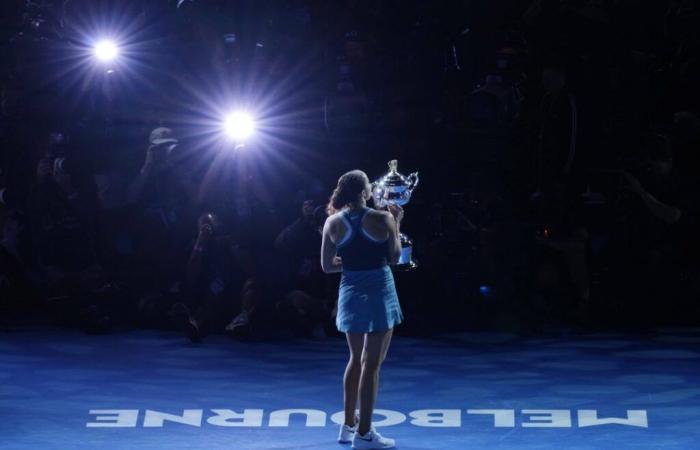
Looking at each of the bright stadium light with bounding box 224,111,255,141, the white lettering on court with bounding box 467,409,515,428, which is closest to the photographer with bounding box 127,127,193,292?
the bright stadium light with bounding box 224,111,255,141

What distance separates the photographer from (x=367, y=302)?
6566 mm

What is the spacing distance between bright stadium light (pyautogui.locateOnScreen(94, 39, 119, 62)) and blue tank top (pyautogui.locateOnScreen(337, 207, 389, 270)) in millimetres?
5230

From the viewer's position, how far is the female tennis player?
6586 millimetres

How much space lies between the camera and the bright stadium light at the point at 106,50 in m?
11.4

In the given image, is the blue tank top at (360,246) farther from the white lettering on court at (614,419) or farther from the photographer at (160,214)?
the photographer at (160,214)

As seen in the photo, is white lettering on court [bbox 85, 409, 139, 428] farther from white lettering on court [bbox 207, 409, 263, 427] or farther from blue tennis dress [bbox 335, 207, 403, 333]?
blue tennis dress [bbox 335, 207, 403, 333]

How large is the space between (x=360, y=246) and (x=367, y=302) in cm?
26


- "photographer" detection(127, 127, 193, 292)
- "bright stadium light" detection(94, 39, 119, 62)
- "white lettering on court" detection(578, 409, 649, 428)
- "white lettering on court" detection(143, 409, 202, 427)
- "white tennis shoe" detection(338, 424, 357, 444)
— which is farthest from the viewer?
"bright stadium light" detection(94, 39, 119, 62)

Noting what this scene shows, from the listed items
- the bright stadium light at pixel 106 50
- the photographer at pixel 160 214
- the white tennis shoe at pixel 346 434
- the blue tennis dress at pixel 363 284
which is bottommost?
the white tennis shoe at pixel 346 434

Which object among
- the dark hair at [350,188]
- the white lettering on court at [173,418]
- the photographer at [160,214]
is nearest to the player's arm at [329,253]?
the dark hair at [350,188]

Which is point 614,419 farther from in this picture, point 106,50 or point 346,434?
point 106,50

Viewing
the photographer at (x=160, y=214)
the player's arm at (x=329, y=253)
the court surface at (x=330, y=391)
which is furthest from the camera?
the photographer at (x=160, y=214)

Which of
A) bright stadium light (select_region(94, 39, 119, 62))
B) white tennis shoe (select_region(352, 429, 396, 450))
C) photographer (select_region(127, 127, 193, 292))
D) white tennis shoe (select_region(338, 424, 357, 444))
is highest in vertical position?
bright stadium light (select_region(94, 39, 119, 62))

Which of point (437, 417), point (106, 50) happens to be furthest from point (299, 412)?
point (106, 50)
